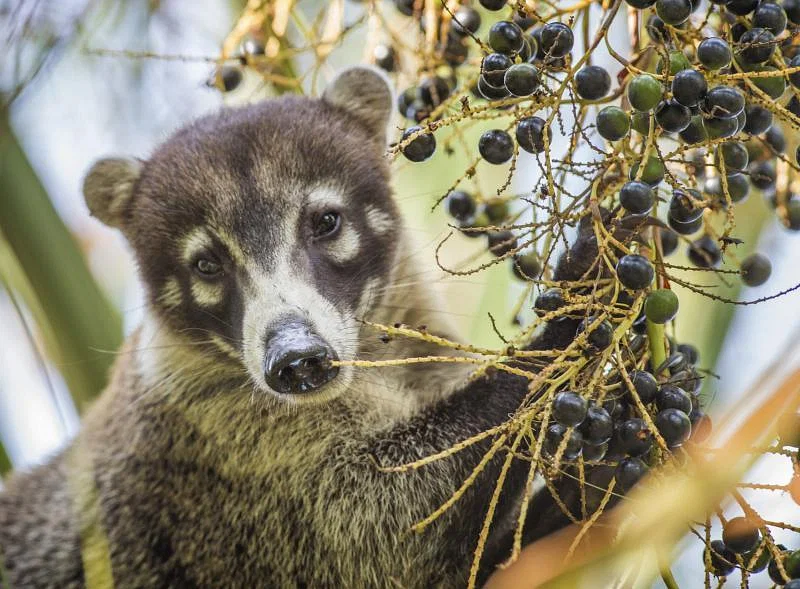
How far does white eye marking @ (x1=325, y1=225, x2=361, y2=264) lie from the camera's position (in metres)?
4.21

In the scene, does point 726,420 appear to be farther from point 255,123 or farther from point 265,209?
point 255,123

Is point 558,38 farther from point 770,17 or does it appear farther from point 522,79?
point 770,17

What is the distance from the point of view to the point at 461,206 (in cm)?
353

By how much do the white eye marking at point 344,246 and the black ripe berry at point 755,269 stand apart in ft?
5.43

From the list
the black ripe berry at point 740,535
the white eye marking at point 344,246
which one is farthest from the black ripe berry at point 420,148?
the black ripe berry at point 740,535

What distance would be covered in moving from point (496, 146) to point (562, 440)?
94cm

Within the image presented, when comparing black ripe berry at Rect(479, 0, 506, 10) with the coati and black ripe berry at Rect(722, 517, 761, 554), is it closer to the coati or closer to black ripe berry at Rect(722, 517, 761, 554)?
the coati

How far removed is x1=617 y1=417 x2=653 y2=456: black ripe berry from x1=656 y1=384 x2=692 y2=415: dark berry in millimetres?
71

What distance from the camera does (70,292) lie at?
424cm

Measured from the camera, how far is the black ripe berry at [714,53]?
242 centimetres

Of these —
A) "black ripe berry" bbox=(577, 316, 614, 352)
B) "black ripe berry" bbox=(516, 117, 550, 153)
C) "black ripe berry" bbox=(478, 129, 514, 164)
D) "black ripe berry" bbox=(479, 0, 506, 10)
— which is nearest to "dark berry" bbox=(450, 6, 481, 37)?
"black ripe berry" bbox=(479, 0, 506, 10)

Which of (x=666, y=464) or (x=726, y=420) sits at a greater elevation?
(x=726, y=420)

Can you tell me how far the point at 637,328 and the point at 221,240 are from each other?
1.98 m

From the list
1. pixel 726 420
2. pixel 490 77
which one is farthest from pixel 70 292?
pixel 726 420
